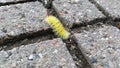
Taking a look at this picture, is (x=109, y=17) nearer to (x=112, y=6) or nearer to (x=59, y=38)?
(x=112, y=6)

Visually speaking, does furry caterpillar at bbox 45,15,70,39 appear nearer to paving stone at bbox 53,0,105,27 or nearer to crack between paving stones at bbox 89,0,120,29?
paving stone at bbox 53,0,105,27

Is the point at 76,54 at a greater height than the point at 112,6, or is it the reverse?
the point at 112,6

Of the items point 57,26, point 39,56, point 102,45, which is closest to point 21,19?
point 57,26

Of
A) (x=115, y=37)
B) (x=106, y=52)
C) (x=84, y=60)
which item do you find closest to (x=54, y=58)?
(x=84, y=60)

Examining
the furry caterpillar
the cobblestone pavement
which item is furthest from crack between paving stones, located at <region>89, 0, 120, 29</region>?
the furry caterpillar

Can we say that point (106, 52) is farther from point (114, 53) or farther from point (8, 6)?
point (8, 6)

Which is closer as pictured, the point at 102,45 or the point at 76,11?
the point at 102,45
